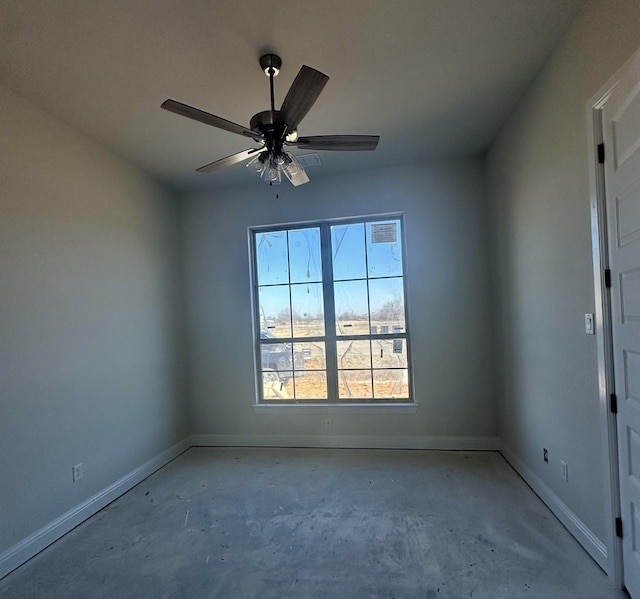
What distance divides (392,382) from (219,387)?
1.81m

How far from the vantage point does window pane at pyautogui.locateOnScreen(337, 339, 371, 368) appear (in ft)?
11.7

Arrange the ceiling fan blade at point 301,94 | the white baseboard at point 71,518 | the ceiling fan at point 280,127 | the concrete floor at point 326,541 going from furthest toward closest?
the white baseboard at point 71,518, the concrete floor at point 326,541, the ceiling fan at point 280,127, the ceiling fan blade at point 301,94

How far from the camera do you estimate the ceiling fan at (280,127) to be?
153 centimetres

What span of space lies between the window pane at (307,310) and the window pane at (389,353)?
59 centimetres

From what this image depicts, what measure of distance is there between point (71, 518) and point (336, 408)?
7.22 feet

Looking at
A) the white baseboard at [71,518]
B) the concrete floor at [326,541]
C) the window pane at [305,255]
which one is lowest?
the concrete floor at [326,541]

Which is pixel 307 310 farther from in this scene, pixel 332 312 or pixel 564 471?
pixel 564 471

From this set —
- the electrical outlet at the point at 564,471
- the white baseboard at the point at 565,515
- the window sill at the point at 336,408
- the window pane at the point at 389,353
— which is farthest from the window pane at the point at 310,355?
the electrical outlet at the point at 564,471

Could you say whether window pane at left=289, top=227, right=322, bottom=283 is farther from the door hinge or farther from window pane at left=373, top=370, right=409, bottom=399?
the door hinge

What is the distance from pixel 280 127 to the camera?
5.77 ft

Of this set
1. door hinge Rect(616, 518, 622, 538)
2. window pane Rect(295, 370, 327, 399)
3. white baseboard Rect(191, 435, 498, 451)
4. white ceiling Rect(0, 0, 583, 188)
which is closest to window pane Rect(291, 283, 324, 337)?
window pane Rect(295, 370, 327, 399)

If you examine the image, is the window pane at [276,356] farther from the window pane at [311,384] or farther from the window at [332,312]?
the window pane at [311,384]

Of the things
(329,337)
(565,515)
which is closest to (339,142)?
(329,337)

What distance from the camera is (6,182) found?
6.78 ft
